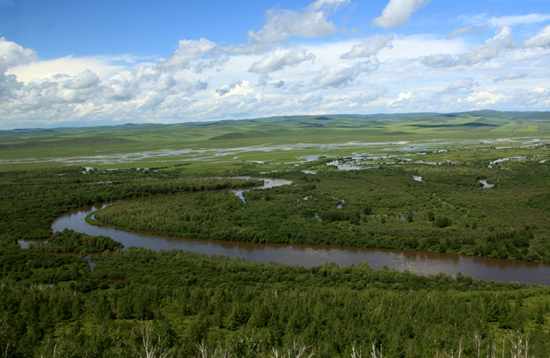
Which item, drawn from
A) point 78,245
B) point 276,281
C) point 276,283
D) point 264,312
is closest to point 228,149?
point 78,245

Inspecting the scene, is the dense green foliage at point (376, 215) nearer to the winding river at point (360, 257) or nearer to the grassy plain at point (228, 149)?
the winding river at point (360, 257)

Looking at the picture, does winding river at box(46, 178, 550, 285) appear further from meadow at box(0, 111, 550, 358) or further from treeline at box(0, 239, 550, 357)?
treeline at box(0, 239, 550, 357)

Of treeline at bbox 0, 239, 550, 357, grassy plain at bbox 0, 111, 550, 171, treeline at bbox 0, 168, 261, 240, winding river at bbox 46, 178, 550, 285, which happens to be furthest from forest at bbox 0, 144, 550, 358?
grassy plain at bbox 0, 111, 550, 171

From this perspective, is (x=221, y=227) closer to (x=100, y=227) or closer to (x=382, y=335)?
(x=100, y=227)

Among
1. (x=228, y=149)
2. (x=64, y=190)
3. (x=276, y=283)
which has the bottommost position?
(x=276, y=283)

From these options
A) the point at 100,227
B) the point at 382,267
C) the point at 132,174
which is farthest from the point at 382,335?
the point at 132,174

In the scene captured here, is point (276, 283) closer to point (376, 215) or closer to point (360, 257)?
point (360, 257)
